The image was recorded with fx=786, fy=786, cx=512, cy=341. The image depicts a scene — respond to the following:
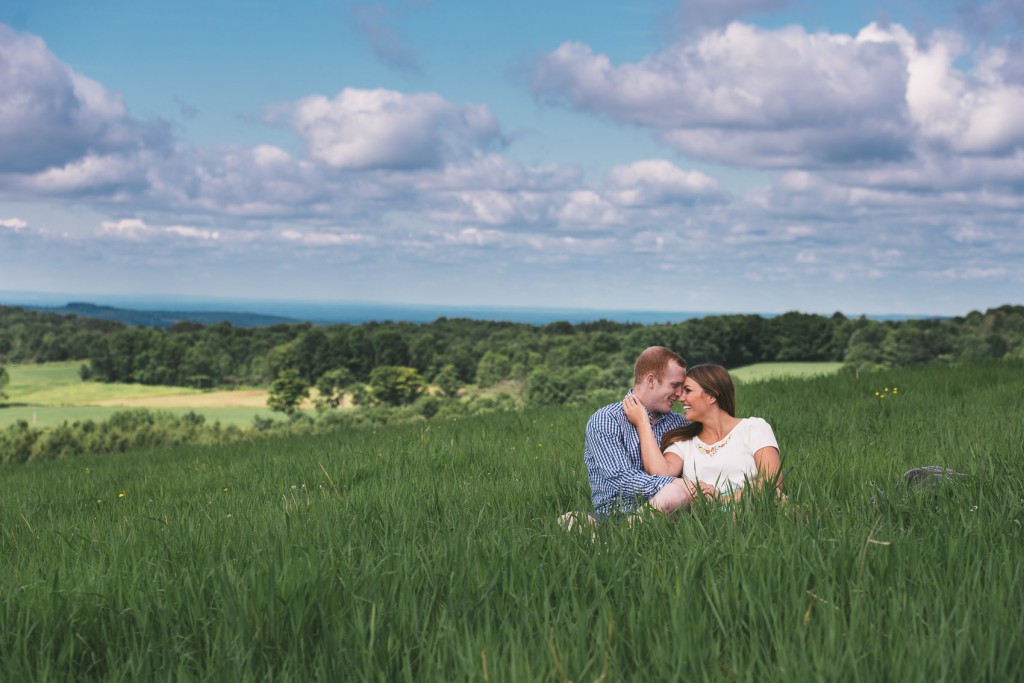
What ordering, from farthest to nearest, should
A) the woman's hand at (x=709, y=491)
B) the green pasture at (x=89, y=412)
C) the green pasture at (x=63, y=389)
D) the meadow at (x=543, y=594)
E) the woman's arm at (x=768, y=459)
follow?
the green pasture at (x=63, y=389), the green pasture at (x=89, y=412), the woman's arm at (x=768, y=459), the woman's hand at (x=709, y=491), the meadow at (x=543, y=594)

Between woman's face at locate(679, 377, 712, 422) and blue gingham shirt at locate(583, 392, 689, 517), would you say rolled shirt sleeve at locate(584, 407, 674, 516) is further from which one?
woman's face at locate(679, 377, 712, 422)

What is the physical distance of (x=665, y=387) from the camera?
18.9 feet

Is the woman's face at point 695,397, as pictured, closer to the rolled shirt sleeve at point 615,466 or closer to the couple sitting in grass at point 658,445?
the couple sitting in grass at point 658,445

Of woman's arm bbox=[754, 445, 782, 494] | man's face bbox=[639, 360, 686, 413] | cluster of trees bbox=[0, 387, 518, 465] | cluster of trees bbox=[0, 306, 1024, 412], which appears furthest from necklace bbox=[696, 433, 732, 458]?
cluster of trees bbox=[0, 306, 1024, 412]

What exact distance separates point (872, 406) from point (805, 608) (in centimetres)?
1014

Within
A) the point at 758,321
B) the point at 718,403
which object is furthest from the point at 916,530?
the point at 758,321

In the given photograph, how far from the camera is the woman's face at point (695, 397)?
19.2ft

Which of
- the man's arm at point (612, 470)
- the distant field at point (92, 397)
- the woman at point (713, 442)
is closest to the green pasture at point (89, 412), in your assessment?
the distant field at point (92, 397)

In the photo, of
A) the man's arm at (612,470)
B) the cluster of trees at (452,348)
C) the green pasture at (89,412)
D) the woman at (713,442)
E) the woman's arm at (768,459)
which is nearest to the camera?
the man's arm at (612,470)

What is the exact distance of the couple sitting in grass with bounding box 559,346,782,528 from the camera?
5.72m

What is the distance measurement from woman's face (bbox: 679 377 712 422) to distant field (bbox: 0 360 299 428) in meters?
97.9

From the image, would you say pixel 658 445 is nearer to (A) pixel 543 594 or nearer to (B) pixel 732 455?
(B) pixel 732 455

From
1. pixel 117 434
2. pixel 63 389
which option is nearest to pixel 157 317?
pixel 63 389

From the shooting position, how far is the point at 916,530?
15.0ft
